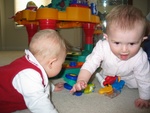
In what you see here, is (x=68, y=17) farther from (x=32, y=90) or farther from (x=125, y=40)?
(x=32, y=90)

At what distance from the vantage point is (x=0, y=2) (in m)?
3.33

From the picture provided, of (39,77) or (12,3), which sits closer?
(39,77)

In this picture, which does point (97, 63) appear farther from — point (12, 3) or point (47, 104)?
point (12, 3)

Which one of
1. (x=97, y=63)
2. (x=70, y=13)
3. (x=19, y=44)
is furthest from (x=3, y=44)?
(x=97, y=63)

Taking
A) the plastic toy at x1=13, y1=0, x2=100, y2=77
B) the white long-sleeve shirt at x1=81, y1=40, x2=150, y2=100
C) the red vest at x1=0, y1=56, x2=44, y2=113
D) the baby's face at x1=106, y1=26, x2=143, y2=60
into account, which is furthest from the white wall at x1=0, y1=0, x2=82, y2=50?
the red vest at x1=0, y1=56, x2=44, y2=113

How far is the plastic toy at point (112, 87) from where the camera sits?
0.71 m

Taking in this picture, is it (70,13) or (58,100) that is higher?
(70,13)

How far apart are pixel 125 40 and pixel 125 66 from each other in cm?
18

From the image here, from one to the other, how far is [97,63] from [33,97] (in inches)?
14.0

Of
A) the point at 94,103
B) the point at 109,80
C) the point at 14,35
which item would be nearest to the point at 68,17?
the point at 109,80

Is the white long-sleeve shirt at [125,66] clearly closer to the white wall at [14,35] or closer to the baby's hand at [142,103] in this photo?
the baby's hand at [142,103]

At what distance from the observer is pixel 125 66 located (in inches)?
29.1

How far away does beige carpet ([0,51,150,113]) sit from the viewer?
1.85 ft

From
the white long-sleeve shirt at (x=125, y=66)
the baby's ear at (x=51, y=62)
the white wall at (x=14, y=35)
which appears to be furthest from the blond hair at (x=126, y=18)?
the white wall at (x=14, y=35)
